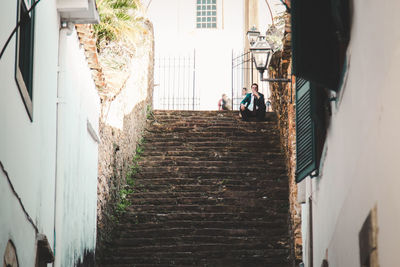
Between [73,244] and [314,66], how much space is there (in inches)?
178

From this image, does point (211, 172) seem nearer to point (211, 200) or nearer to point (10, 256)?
point (211, 200)

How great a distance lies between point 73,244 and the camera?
10.7 meters

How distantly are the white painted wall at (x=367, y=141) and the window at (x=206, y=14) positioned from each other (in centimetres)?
2245

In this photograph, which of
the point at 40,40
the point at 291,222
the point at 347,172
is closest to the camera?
the point at 347,172

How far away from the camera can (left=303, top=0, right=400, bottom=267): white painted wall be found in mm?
4449

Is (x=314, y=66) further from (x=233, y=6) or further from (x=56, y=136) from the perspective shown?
(x=233, y=6)

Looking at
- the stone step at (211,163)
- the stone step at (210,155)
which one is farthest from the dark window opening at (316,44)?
the stone step at (210,155)

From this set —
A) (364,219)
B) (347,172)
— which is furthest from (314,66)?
(364,219)

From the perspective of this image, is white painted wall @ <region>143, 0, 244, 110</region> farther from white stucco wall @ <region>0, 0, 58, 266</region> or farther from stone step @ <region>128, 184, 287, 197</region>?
white stucco wall @ <region>0, 0, 58, 266</region>

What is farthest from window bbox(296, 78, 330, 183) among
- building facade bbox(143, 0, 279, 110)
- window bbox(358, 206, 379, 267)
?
building facade bbox(143, 0, 279, 110)

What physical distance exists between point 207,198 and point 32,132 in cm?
810

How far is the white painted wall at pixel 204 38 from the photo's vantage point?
1142 inches

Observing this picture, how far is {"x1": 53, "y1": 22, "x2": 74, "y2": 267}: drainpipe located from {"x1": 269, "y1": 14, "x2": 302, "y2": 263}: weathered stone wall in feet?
14.4

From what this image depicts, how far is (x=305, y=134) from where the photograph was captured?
9.99 metres
